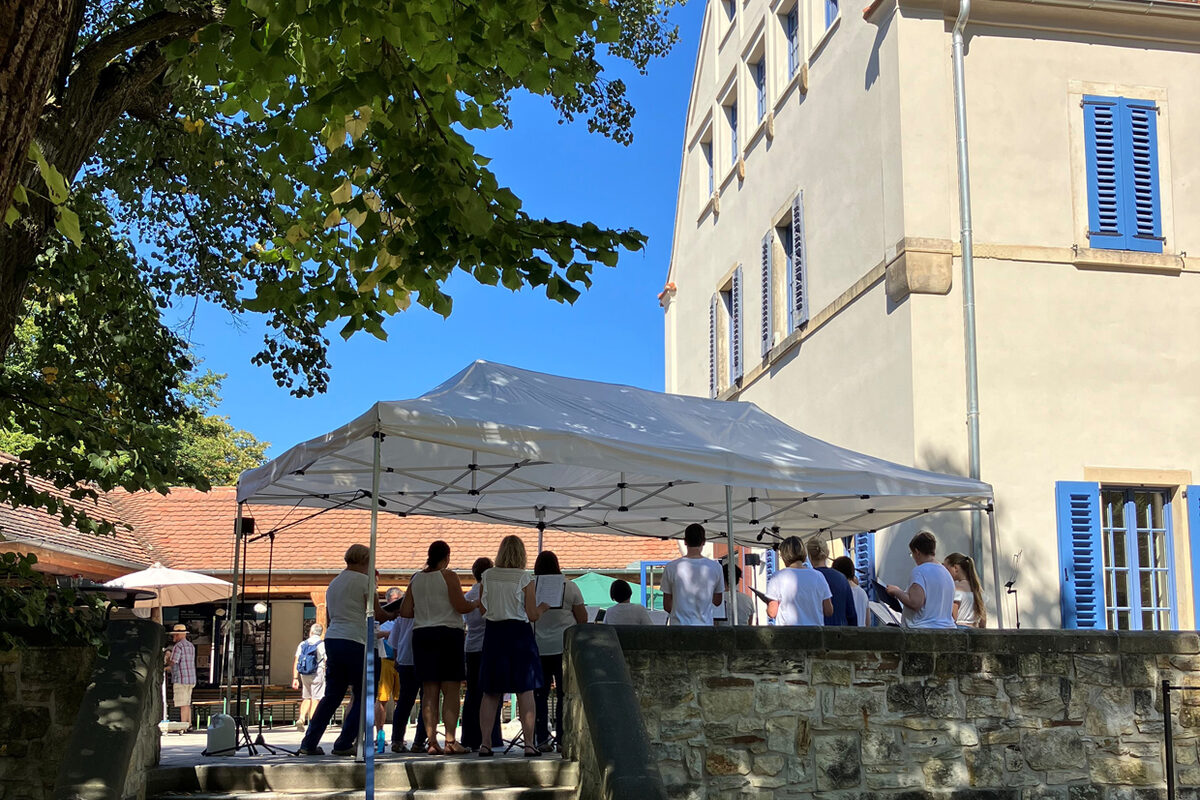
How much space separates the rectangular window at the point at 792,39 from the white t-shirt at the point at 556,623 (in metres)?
9.46

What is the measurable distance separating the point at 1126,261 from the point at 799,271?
13.4 ft

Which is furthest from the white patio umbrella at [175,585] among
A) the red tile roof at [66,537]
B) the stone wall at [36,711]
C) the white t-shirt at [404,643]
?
the stone wall at [36,711]

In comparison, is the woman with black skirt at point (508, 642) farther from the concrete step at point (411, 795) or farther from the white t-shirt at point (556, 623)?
the concrete step at point (411, 795)

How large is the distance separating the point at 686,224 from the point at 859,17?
848cm

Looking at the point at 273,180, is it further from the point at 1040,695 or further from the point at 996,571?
the point at 996,571

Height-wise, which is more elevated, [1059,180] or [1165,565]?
[1059,180]

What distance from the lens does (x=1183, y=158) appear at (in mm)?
14047

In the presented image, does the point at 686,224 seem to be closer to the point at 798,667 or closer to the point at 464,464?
the point at 464,464

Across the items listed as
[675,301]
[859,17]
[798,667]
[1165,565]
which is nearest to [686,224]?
[675,301]

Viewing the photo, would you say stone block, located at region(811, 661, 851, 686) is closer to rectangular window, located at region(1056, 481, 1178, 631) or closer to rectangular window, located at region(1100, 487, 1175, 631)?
rectangular window, located at region(1056, 481, 1178, 631)

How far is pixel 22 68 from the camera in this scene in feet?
12.7

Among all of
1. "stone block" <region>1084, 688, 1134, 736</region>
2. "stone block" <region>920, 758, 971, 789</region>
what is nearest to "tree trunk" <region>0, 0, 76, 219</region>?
"stone block" <region>920, 758, 971, 789</region>

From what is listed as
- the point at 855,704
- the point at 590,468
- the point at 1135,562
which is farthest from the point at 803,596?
the point at 1135,562

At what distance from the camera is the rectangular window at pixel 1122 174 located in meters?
13.6
